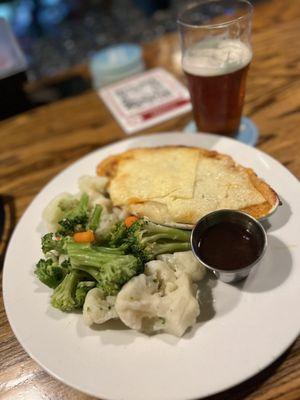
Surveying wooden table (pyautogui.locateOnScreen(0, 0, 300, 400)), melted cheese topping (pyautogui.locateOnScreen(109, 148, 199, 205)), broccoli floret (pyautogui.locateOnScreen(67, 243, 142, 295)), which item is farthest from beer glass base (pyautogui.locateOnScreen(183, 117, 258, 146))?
broccoli floret (pyautogui.locateOnScreen(67, 243, 142, 295))

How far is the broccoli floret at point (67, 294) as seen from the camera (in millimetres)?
1404

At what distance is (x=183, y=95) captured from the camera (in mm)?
2562

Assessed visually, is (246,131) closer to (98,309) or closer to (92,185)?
(92,185)

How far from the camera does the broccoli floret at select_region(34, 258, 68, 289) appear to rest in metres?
1.48

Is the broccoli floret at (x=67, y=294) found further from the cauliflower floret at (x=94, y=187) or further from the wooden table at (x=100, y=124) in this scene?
the cauliflower floret at (x=94, y=187)

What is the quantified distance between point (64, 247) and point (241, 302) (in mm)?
676

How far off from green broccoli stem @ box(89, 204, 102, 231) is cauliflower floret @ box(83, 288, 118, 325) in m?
0.31

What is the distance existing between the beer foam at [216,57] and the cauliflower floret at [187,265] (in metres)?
0.93

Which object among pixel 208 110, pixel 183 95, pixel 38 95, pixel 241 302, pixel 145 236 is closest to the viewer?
pixel 241 302

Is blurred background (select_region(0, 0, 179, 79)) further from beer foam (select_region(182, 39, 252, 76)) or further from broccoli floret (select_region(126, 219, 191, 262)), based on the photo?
broccoli floret (select_region(126, 219, 191, 262))

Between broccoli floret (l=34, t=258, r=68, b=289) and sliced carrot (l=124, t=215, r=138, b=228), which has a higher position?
sliced carrot (l=124, t=215, r=138, b=228)

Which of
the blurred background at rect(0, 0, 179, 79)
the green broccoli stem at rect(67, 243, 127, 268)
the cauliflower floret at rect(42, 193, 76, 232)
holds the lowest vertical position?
the blurred background at rect(0, 0, 179, 79)

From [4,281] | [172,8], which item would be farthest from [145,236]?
[172,8]

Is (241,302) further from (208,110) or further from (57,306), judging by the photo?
(208,110)
